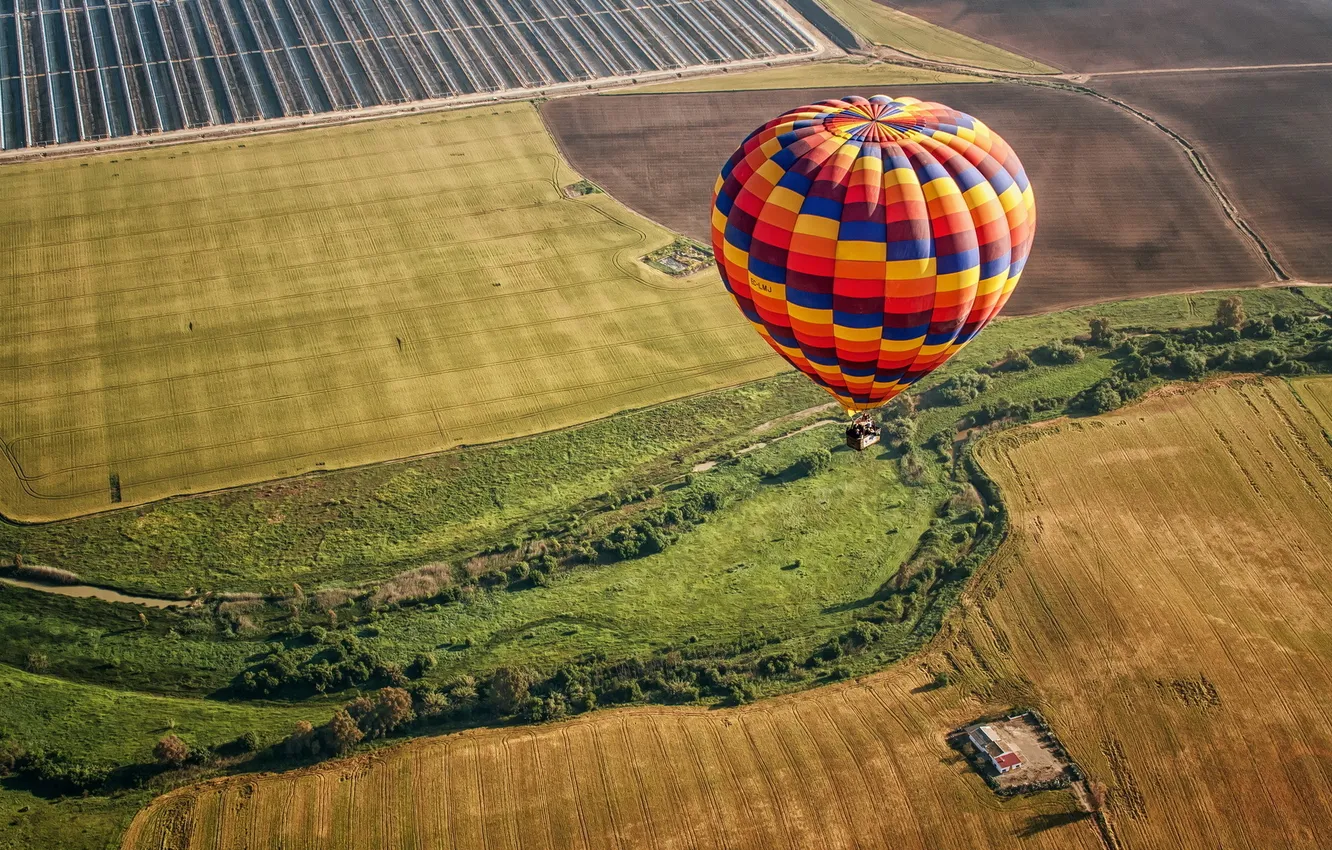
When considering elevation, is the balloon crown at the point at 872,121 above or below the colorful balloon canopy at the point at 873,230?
above

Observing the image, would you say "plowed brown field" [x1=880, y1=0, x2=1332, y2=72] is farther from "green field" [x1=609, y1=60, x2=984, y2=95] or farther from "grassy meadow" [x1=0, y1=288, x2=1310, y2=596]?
"grassy meadow" [x1=0, y1=288, x2=1310, y2=596]

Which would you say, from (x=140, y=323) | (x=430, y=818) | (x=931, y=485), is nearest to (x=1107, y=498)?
(x=931, y=485)

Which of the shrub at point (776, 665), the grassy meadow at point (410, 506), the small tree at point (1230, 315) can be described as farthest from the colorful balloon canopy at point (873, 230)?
the small tree at point (1230, 315)

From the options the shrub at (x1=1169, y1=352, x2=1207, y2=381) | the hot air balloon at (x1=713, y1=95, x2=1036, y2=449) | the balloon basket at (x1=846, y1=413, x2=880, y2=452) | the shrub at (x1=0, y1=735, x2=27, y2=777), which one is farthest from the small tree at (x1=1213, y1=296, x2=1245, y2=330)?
the shrub at (x1=0, y1=735, x2=27, y2=777)

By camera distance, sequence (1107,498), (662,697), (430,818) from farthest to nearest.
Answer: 1. (1107,498)
2. (662,697)
3. (430,818)

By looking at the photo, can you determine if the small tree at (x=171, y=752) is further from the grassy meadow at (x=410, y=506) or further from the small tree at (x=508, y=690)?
the small tree at (x=508, y=690)

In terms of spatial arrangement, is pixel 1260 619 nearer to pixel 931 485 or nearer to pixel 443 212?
pixel 931 485

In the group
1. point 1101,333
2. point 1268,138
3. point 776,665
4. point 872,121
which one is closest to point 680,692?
point 776,665
